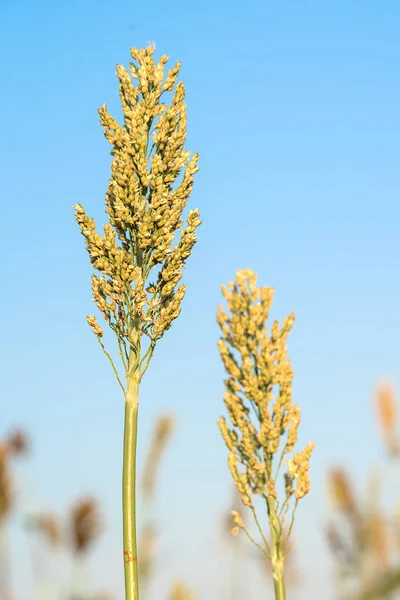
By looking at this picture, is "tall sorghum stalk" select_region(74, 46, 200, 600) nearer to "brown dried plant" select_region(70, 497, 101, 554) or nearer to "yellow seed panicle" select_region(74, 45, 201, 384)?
"yellow seed panicle" select_region(74, 45, 201, 384)

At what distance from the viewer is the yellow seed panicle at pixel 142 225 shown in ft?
36.3

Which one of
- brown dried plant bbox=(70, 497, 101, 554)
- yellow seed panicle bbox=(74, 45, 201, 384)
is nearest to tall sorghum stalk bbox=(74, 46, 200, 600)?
yellow seed panicle bbox=(74, 45, 201, 384)

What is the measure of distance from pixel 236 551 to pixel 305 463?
609 centimetres

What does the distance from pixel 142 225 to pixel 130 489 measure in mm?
3837

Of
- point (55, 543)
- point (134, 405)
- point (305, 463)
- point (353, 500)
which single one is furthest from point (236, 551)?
point (55, 543)

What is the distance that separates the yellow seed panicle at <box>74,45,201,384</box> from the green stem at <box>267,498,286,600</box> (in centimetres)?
297

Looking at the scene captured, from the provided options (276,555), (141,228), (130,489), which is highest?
(141,228)

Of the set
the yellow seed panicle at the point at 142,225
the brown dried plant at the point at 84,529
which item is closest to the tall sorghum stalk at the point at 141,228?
the yellow seed panicle at the point at 142,225

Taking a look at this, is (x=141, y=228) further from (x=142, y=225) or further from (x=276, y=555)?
(x=276, y=555)

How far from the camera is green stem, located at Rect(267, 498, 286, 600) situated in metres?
9.98

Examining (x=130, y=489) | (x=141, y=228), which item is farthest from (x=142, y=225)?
(x=130, y=489)

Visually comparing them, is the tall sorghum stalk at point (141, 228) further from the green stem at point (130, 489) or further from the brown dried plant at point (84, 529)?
the brown dried plant at point (84, 529)

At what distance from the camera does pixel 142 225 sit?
1109 centimetres

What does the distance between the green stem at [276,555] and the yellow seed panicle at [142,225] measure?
297 centimetres
